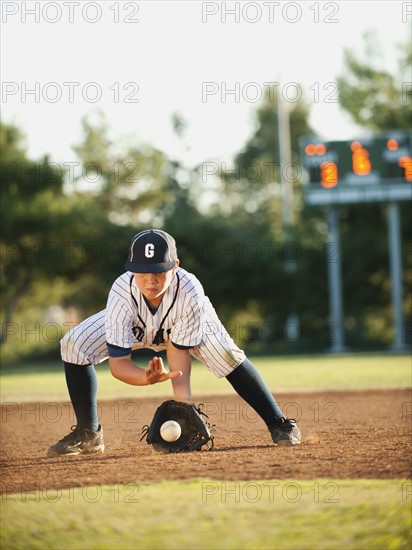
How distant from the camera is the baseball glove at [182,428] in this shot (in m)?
5.83

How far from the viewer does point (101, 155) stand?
1957 inches

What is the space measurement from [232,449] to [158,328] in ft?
3.09

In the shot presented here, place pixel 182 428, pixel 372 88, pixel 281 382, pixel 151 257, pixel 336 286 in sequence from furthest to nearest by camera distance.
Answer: pixel 372 88, pixel 336 286, pixel 281 382, pixel 182 428, pixel 151 257

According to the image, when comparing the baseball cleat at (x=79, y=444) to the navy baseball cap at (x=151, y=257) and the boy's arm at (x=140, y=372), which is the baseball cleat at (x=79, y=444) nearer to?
the boy's arm at (x=140, y=372)

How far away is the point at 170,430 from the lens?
5805 millimetres

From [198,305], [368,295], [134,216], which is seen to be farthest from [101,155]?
[198,305]

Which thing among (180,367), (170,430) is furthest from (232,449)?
(180,367)

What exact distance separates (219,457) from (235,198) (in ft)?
177

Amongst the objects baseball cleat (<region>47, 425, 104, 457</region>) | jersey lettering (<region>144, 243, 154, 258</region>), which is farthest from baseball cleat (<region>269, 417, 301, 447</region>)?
jersey lettering (<region>144, 243, 154, 258</region>)

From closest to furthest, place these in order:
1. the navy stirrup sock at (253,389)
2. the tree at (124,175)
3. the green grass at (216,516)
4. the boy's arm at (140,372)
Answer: the green grass at (216,516) < the boy's arm at (140,372) < the navy stirrup sock at (253,389) < the tree at (124,175)

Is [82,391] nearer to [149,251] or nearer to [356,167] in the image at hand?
[149,251]

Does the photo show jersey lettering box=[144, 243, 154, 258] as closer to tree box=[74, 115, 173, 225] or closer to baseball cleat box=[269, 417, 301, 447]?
baseball cleat box=[269, 417, 301, 447]

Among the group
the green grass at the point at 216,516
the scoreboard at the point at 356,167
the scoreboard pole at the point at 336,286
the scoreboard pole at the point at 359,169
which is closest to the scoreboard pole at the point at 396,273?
the scoreboard pole at the point at 336,286

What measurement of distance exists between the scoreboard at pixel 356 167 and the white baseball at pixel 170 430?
1804 centimetres
